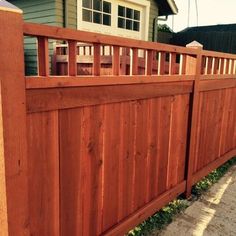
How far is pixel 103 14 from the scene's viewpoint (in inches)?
→ 269

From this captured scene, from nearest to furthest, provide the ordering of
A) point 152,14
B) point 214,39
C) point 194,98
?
point 194,98 < point 152,14 < point 214,39

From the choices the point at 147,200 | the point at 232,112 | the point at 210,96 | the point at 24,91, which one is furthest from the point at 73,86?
the point at 232,112

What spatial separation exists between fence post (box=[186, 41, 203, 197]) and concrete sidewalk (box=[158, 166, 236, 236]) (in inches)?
10.4

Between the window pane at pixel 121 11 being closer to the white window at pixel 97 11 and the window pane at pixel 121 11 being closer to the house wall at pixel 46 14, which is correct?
the white window at pixel 97 11

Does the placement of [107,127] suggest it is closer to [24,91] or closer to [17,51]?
[24,91]

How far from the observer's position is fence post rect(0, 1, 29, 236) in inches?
51.3

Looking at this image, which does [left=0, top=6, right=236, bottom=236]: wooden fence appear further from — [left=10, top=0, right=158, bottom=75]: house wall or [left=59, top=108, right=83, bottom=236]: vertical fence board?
[left=10, top=0, right=158, bottom=75]: house wall

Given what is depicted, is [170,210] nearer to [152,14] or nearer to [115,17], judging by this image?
[115,17]

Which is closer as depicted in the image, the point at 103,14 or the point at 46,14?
the point at 46,14

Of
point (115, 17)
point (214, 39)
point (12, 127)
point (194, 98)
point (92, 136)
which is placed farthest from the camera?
point (214, 39)

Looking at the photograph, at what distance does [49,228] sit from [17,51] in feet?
3.38

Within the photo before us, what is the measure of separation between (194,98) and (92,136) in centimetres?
155

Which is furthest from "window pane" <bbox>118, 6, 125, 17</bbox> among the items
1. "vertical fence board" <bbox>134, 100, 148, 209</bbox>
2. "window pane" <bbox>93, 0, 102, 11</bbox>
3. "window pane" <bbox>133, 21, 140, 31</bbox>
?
"vertical fence board" <bbox>134, 100, 148, 209</bbox>

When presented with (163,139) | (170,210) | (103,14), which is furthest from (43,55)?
(103,14)
